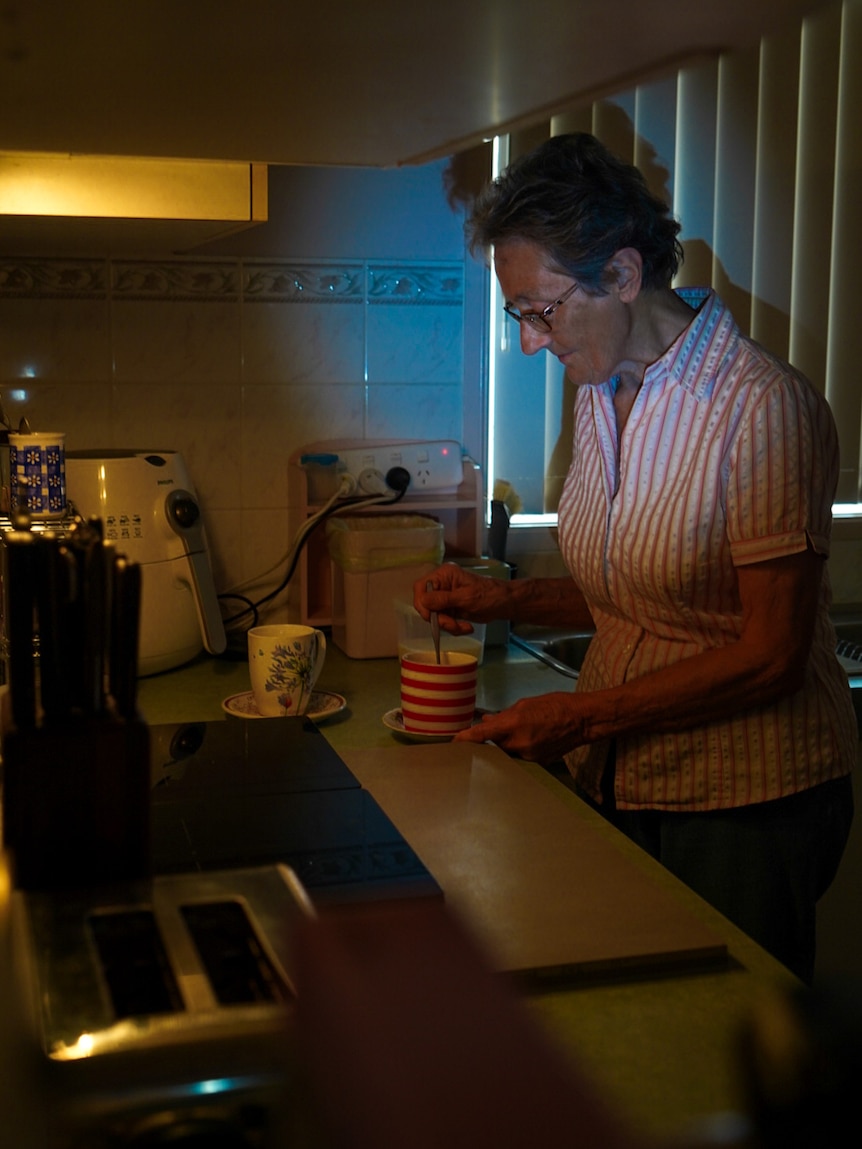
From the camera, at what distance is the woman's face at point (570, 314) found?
4.48 feet

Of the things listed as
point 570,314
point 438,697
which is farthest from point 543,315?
point 438,697

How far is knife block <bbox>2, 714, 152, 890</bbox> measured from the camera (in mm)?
700

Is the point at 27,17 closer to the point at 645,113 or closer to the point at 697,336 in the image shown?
the point at 697,336

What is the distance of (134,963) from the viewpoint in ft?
2.29

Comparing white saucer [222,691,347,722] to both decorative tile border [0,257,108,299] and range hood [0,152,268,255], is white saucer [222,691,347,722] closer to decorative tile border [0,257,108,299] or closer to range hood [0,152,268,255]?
range hood [0,152,268,255]

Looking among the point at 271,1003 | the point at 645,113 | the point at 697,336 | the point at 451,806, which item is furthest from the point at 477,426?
the point at 271,1003

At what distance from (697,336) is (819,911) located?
1.09 metres

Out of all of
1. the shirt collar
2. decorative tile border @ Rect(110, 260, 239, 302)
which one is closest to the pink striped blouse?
the shirt collar

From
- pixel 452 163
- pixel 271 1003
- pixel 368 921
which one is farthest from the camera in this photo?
pixel 452 163

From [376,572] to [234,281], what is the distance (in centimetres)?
54

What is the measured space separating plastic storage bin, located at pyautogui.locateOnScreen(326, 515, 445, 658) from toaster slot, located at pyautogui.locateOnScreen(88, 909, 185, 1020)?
120cm

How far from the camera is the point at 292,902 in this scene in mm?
778

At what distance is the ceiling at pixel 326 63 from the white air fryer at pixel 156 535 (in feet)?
1.93

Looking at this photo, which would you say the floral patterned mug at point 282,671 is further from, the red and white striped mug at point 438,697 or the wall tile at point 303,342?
the wall tile at point 303,342
